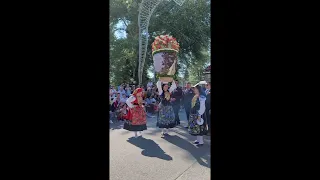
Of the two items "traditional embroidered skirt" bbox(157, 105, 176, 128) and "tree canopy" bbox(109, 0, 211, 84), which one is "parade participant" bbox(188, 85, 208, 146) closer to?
"traditional embroidered skirt" bbox(157, 105, 176, 128)

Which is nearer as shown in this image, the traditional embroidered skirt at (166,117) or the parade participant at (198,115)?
the parade participant at (198,115)

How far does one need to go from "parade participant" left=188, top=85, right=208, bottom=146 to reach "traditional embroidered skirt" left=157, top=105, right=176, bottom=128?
1357mm

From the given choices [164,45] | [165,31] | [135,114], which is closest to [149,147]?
[135,114]

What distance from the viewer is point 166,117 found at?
23.2ft

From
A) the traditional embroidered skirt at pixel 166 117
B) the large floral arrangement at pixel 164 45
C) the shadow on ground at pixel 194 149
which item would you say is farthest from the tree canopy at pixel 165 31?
the shadow on ground at pixel 194 149

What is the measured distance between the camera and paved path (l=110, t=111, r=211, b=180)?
12.8ft

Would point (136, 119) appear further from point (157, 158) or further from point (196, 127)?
point (157, 158)

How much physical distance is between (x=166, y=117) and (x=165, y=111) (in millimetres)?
170

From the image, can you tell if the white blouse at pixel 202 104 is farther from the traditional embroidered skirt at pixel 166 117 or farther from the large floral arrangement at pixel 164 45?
the large floral arrangement at pixel 164 45

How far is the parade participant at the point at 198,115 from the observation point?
5594mm

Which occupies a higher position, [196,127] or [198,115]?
[198,115]
